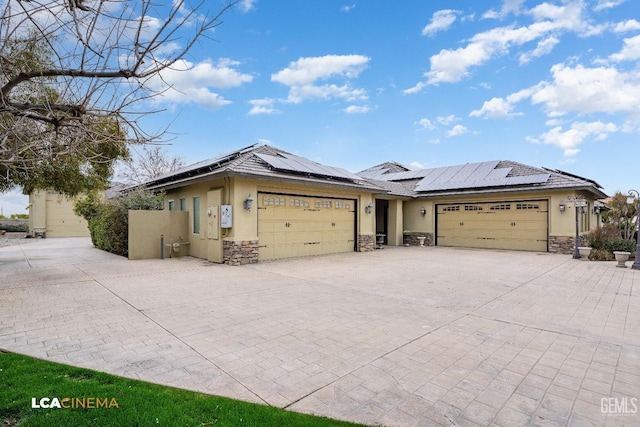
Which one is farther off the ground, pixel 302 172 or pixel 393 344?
pixel 302 172

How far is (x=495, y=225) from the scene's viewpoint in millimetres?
15875

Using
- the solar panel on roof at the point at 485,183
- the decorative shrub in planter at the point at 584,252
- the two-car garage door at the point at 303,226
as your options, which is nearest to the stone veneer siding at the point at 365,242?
the two-car garage door at the point at 303,226

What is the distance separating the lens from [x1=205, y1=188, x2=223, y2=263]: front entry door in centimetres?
1079

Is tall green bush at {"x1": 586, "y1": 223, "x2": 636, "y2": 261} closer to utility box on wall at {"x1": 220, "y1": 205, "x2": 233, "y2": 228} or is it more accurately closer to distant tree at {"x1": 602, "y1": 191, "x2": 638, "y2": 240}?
distant tree at {"x1": 602, "y1": 191, "x2": 638, "y2": 240}

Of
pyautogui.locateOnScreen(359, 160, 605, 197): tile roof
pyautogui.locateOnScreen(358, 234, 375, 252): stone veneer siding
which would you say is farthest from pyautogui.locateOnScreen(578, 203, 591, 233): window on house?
pyautogui.locateOnScreen(358, 234, 375, 252): stone veneer siding

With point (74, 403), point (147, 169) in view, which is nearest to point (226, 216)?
point (74, 403)

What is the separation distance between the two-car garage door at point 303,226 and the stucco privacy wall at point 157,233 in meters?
3.62

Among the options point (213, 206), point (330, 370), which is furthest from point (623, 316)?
point (213, 206)

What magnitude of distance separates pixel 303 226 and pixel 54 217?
897 inches

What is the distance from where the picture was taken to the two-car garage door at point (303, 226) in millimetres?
11523

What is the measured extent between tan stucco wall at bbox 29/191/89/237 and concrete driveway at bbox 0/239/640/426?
20.2m

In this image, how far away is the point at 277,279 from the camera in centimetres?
809

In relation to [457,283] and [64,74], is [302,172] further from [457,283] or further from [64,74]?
[64,74]

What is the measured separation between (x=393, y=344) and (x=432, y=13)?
38.0 feet
